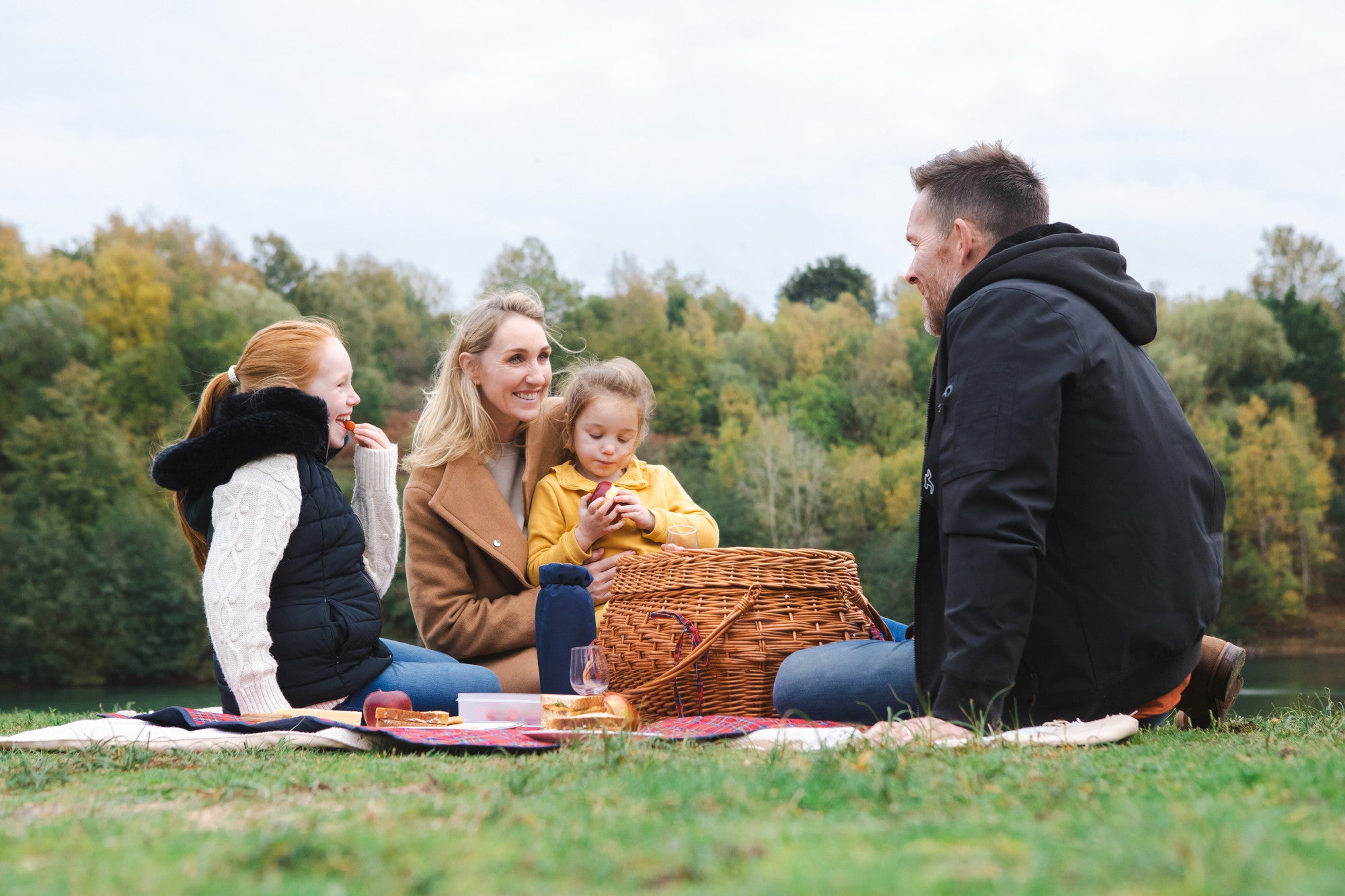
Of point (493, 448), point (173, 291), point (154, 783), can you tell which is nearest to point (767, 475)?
point (173, 291)

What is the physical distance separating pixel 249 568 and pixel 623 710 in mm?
1296

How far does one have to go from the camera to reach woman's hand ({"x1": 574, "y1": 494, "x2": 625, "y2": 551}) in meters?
4.88

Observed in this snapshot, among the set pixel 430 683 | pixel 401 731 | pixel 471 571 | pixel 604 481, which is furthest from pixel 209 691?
pixel 401 731

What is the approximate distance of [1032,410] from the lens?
2953mm

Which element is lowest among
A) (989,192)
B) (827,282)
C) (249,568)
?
(249,568)

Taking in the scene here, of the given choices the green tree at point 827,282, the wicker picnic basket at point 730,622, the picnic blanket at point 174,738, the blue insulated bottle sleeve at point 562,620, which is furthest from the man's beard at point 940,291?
the green tree at point 827,282

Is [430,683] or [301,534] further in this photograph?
[430,683]

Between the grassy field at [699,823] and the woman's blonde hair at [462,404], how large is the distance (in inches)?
102

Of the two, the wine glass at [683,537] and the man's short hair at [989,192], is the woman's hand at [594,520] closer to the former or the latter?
the wine glass at [683,537]

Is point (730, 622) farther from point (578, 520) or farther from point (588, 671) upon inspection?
point (578, 520)

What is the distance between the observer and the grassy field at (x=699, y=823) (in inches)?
54.8

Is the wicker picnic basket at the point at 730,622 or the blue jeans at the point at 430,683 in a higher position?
the wicker picnic basket at the point at 730,622

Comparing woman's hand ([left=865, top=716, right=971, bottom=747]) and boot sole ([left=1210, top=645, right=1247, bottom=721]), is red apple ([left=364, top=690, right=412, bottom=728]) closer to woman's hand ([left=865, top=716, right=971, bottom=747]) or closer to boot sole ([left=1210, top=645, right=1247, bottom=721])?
woman's hand ([left=865, top=716, right=971, bottom=747])

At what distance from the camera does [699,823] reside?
176 centimetres
